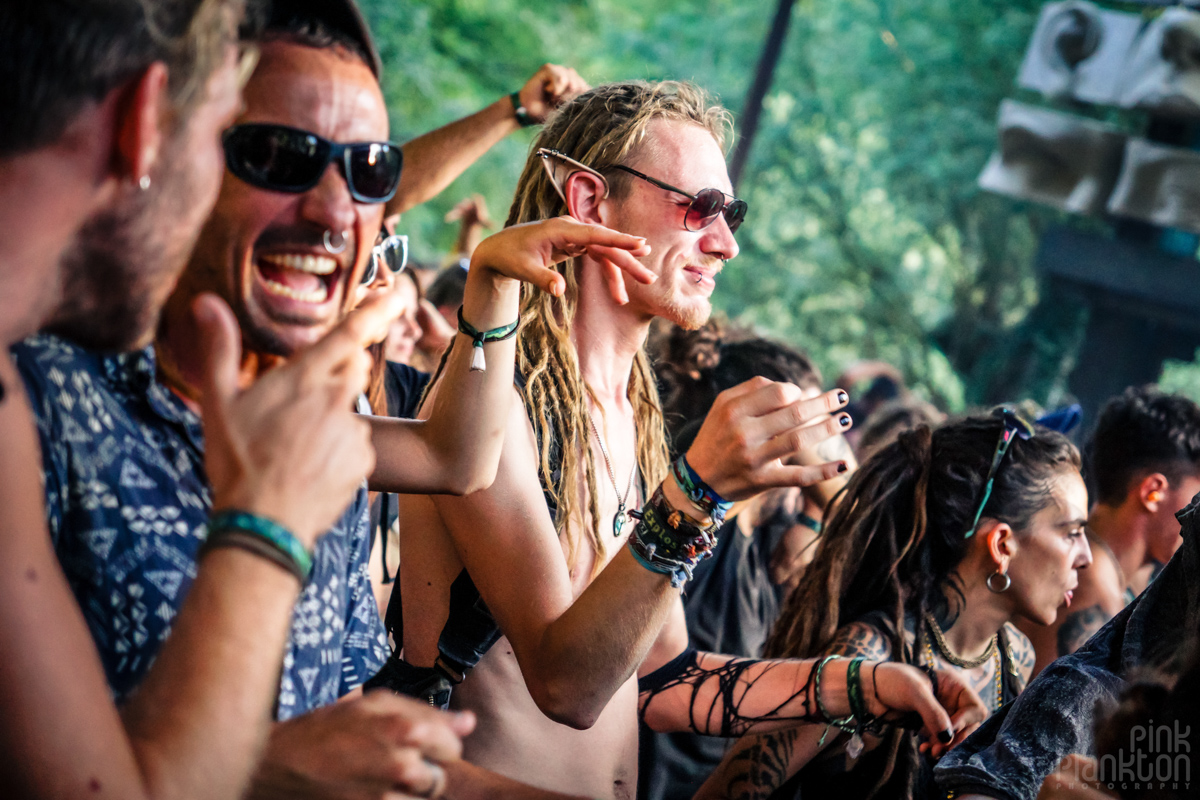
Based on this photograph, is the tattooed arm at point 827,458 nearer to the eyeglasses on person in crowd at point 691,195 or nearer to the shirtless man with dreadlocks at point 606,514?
the shirtless man with dreadlocks at point 606,514

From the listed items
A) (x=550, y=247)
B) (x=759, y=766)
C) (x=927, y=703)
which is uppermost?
(x=550, y=247)

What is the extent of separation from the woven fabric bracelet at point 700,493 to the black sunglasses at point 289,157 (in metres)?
0.70

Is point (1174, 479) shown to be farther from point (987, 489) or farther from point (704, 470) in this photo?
point (704, 470)

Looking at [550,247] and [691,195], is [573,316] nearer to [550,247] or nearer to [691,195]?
[691,195]

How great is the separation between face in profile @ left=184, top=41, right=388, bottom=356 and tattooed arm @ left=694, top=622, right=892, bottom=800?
66.5 inches

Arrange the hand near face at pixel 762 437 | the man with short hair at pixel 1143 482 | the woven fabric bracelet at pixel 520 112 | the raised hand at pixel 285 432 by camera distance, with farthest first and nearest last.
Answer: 1. the man with short hair at pixel 1143 482
2. the woven fabric bracelet at pixel 520 112
3. the hand near face at pixel 762 437
4. the raised hand at pixel 285 432

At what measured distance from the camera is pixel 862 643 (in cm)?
280

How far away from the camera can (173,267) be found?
1.18 meters

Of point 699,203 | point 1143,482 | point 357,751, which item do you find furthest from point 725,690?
point 1143,482

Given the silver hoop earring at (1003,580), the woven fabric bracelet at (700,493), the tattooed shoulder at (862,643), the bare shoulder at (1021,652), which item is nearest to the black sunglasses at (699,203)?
the woven fabric bracelet at (700,493)

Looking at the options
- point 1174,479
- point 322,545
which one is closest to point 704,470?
point 322,545

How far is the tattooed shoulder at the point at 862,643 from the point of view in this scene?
9.09 feet

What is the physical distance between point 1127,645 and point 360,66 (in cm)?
180

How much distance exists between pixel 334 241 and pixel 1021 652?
2.86 metres
